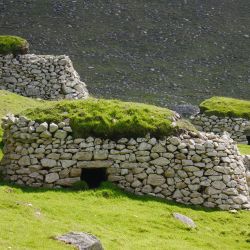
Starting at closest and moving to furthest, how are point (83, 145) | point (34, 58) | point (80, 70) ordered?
point (83, 145)
point (34, 58)
point (80, 70)

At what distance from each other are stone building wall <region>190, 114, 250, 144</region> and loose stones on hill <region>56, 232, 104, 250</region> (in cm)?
2304

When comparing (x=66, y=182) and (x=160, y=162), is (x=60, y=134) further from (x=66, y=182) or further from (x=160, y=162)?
A: (x=160, y=162)

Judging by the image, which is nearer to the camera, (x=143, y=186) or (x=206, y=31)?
(x=143, y=186)

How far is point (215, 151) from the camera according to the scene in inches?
723

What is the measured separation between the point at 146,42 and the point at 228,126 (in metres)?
37.6

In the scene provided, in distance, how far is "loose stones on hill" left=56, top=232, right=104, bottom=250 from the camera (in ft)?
38.1

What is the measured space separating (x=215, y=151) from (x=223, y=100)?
19.5 meters

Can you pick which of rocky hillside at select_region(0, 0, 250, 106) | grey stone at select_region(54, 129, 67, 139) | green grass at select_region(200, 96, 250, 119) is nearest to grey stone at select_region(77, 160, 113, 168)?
grey stone at select_region(54, 129, 67, 139)

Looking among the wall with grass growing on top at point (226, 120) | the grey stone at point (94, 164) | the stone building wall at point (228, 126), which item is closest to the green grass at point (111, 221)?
the grey stone at point (94, 164)

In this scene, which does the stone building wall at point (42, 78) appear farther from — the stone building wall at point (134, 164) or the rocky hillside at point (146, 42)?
the rocky hillside at point (146, 42)

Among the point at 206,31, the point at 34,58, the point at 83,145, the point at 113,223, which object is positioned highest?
the point at 206,31

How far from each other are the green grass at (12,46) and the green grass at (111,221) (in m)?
15.5

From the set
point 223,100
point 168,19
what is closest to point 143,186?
point 223,100

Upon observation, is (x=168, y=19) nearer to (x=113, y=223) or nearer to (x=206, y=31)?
(x=206, y=31)
